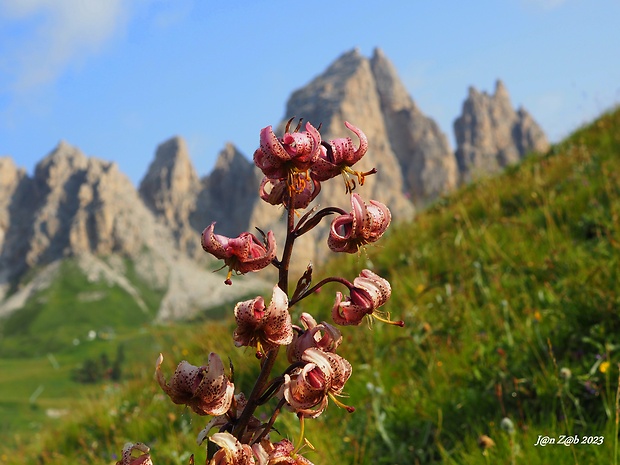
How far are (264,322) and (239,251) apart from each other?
0.20m

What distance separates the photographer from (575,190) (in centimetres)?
693

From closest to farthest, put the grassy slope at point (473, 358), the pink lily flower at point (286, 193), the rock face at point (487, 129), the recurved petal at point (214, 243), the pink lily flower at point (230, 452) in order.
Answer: the pink lily flower at point (230, 452)
the recurved petal at point (214, 243)
the pink lily flower at point (286, 193)
the grassy slope at point (473, 358)
the rock face at point (487, 129)

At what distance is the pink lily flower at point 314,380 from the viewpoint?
157 centimetres

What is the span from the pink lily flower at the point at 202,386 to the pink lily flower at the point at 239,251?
233 millimetres

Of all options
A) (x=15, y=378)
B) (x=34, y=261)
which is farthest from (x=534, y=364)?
(x=34, y=261)

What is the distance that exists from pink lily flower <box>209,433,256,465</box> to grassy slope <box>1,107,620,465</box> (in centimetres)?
29

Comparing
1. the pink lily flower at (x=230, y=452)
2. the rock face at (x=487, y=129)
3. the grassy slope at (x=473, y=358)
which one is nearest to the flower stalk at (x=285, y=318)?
the pink lily flower at (x=230, y=452)

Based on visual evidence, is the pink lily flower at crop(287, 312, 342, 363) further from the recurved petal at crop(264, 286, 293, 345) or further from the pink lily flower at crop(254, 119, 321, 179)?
the pink lily flower at crop(254, 119, 321, 179)

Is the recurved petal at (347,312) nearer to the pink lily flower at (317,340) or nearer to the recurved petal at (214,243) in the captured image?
the pink lily flower at (317,340)

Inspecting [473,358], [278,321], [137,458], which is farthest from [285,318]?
[473,358]

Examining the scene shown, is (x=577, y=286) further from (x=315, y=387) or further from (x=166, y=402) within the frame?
(x=166, y=402)

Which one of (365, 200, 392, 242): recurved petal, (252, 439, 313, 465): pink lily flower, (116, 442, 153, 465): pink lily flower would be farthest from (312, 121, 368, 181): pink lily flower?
(116, 442, 153, 465): pink lily flower

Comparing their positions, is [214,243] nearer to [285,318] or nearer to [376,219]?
[285,318]

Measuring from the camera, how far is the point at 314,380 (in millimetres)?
1576
